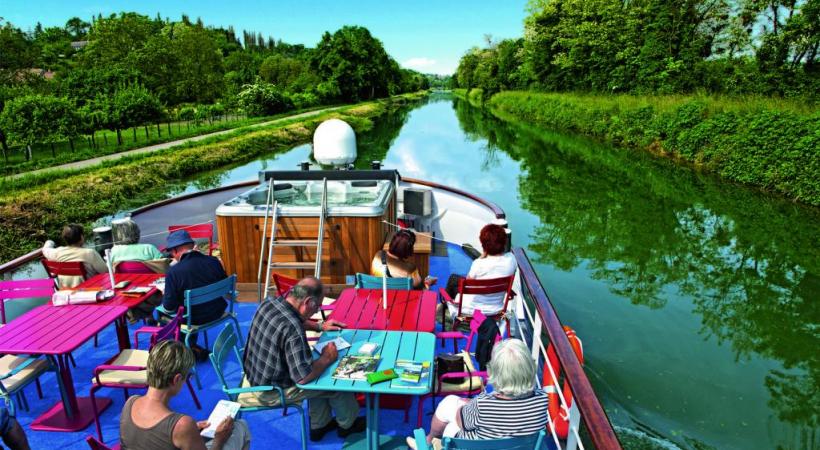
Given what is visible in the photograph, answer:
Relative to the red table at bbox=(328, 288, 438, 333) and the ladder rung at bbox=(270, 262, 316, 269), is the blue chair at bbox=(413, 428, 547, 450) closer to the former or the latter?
the red table at bbox=(328, 288, 438, 333)

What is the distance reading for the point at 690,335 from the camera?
7406mm

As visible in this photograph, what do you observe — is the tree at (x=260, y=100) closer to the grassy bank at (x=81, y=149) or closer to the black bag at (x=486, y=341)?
the grassy bank at (x=81, y=149)

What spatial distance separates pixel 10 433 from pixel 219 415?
111cm

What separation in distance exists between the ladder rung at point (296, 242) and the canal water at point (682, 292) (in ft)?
13.4

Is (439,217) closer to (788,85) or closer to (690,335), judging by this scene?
(690,335)

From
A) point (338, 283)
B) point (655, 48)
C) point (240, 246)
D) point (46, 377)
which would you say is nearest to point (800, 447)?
point (338, 283)

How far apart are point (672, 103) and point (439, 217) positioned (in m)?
19.0

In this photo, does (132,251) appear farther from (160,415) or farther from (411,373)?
(411,373)

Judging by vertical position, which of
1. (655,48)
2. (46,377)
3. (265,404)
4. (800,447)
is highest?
(655,48)

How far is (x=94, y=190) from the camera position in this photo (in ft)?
53.2

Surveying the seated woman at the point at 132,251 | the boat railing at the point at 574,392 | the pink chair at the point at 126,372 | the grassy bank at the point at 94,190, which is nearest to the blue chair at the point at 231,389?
the pink chair at the point at 126,372

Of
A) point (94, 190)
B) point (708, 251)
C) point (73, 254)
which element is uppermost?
point (73, 254)

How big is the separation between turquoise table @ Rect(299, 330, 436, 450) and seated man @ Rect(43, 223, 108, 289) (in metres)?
3.24

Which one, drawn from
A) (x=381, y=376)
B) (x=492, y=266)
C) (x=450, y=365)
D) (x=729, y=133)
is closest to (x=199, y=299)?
(x=381, y=376)
